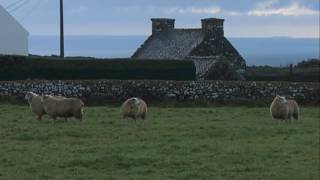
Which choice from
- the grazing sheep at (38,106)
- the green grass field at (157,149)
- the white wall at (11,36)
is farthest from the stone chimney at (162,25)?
the grazing sheep at (38,106)

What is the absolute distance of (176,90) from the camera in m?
39.6

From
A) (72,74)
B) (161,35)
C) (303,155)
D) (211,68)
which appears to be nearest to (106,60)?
(72,74)

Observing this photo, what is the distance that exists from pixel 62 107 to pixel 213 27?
1488 inches

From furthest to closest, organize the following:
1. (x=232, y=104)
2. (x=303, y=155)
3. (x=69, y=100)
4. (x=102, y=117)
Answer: (x=232, y=104) < (x=102, y=117) < (x=69, y=100) < (x=303, y=155)

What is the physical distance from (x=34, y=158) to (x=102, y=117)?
1090cm

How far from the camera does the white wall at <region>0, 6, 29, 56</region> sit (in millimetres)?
62219

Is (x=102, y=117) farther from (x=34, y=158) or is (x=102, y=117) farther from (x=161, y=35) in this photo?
(x=161, y=35)

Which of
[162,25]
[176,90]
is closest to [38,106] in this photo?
[176,90]

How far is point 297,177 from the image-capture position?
524 inches

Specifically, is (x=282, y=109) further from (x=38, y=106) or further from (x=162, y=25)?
(x=162, y=25)

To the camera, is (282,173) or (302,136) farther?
(302,136)

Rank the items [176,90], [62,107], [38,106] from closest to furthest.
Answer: [62,107] < [38,106] < [176,90]

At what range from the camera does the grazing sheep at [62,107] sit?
2323 cm

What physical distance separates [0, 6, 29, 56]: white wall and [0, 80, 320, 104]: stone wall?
79.6ft
